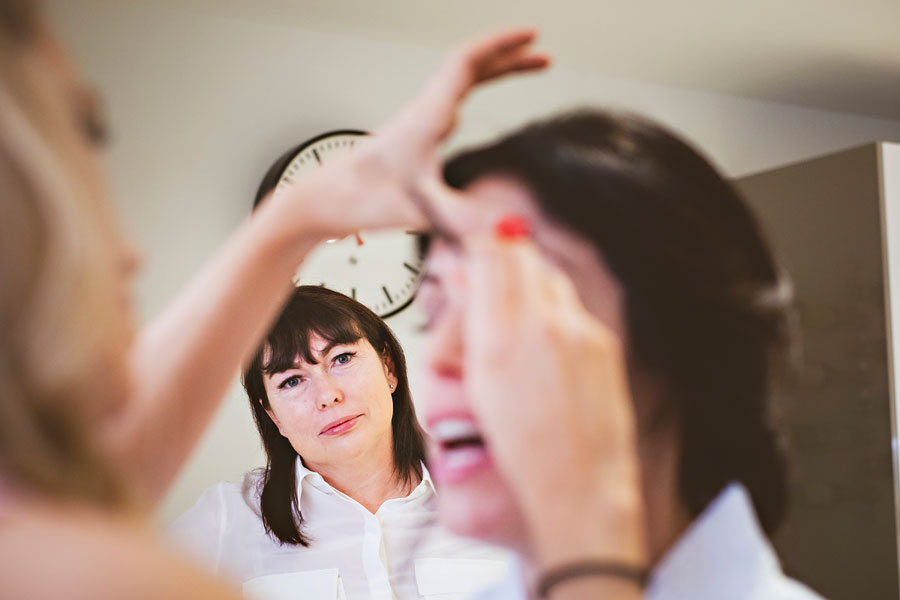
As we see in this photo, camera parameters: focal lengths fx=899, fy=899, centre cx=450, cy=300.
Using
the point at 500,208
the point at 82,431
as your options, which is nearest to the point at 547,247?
the point at 500,208

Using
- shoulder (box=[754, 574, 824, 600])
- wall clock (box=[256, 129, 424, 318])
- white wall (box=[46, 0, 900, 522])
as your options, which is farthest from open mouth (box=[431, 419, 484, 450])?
wall clock (box=[256, 129, 424, 318])

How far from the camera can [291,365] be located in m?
1.53

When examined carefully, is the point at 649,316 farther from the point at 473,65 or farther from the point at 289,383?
the point at 289,383

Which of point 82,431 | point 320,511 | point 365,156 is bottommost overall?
point 320,511

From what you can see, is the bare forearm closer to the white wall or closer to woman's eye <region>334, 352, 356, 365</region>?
the white wall

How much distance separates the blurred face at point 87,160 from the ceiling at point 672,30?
130cm

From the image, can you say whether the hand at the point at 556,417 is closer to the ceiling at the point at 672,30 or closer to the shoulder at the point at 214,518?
the shoulder at the point at 214,518

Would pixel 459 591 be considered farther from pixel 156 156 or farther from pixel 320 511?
pixel 156 156

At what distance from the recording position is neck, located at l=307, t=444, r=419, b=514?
161 cm

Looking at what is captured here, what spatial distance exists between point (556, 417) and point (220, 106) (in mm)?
1472

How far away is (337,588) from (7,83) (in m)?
1.27

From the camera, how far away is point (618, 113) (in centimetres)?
62

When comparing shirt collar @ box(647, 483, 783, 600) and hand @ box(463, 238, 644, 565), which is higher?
hand @ box(463, 238, 644, 565)

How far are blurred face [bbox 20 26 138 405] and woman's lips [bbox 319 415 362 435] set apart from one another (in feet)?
3.68
